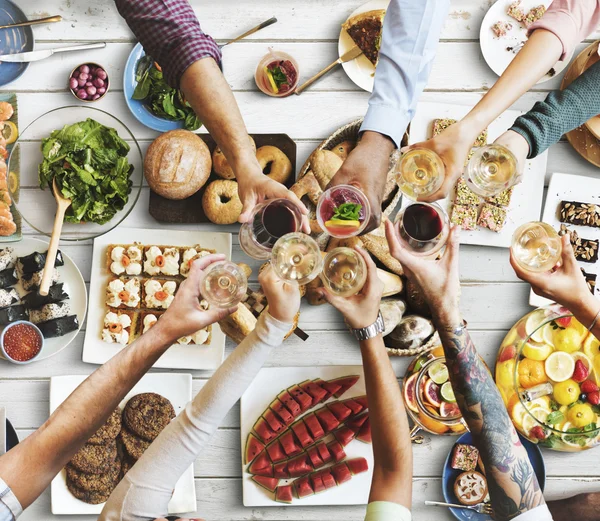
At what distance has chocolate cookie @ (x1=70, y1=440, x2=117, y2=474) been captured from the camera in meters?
2.39

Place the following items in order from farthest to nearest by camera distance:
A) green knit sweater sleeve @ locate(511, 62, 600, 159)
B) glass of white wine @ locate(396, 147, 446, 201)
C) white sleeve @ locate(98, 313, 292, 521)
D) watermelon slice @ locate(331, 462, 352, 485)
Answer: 1. watermelon slice @ locate(331, 462, 352, 485)
2. green knit sweater sleeve @ locate(511, 62, 600, 159)
3. glass of white wine @ locate(396, 147, 446, 201)
4. white sleeve @ locate(98, 313, 292, 521)

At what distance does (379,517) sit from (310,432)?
73cm

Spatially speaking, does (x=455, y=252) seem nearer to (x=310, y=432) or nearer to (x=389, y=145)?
(x=389, y=145)

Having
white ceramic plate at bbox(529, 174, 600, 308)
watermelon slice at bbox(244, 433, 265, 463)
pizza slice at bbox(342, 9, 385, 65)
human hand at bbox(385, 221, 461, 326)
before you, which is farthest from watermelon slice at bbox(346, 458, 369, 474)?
pizza slice at bbox(342, 9, 385, 65)

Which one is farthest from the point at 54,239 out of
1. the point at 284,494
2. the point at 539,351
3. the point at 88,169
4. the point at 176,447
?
the point at 539,351

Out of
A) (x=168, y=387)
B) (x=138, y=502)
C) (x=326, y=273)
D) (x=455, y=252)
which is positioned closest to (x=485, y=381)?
(x=455, y=252)

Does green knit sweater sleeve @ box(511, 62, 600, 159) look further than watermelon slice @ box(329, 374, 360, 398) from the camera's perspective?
No

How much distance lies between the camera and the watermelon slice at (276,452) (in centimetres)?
241

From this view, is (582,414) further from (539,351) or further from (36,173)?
(36,173)

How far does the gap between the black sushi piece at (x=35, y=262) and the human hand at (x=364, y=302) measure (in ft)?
3.97

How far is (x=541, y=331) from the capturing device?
7.48 ft

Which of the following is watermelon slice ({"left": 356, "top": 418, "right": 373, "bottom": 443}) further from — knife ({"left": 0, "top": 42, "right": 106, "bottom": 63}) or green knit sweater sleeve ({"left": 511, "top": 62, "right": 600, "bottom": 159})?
knife ({"left": 0, "top": 42, "right": 106, "bottom": 63})

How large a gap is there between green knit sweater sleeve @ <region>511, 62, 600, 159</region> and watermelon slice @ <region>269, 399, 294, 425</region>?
1433 millimetres

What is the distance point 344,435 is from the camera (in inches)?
95.0
